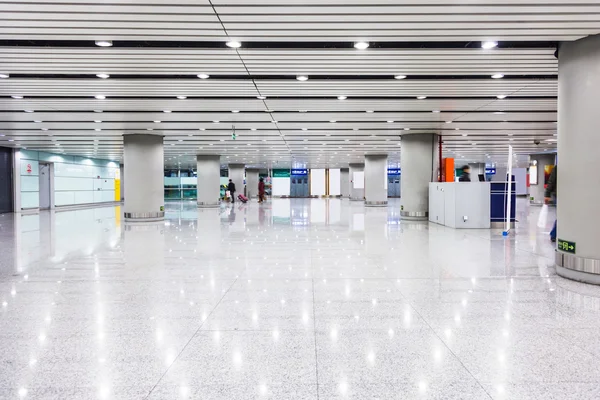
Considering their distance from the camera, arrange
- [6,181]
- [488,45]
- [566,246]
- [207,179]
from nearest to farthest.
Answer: [566,246] < [488,45] < [6,181] < [207,179]

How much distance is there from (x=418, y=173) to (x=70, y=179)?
28.8 m

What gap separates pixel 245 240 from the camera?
42.3 ft

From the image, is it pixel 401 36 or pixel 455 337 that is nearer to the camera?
pixel 455 337

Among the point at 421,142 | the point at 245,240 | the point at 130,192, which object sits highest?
the point at 421,142

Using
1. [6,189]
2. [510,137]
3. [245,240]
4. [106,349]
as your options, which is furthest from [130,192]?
[510,137]

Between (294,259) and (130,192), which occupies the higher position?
(130,192)

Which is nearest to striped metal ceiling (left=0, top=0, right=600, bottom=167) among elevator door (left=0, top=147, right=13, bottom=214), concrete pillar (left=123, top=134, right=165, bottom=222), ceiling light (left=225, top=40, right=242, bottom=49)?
ceiling light (left=225, top=40, right=242, bottom=49)

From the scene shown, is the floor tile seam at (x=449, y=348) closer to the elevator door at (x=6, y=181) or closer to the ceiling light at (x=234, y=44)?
the ceiling light at (x=234, y=44)

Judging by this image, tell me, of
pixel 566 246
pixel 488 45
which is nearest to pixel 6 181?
pixel 488 45

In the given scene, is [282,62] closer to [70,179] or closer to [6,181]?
[6,181]

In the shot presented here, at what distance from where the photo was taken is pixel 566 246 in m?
7.63

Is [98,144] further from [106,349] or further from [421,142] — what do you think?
[106,349]

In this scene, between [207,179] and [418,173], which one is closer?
[418,173]

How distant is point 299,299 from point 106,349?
8.53 feet
